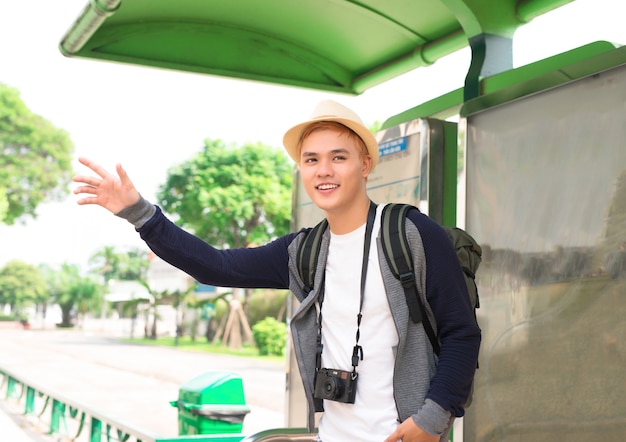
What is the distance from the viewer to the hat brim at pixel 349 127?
2.04 metres

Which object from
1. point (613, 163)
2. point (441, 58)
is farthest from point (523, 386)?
point (441, 58)

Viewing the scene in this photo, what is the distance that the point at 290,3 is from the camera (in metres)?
4.68

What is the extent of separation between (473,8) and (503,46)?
25 cm

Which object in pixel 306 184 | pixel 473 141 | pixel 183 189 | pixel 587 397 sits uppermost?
pixel 183 189

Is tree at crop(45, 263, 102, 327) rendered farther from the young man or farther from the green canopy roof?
the young man

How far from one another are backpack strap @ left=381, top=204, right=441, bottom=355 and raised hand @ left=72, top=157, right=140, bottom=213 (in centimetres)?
67

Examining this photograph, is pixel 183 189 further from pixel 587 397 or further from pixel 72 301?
pixel 72 301

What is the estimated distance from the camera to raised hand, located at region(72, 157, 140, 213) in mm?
2051

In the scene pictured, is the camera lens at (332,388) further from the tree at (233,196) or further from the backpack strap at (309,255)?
the tree at (233,196)

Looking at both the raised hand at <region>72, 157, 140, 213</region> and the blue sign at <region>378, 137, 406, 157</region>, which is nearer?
the raised hand at <region>72, 157, 140, 213</region>

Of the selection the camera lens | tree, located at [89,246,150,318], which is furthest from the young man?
tree, located at [89,246,150,318]

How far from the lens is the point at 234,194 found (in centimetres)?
3306

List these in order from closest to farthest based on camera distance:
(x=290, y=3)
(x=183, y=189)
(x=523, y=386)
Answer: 1. (x=523, y=386)
2. (x=290, y=3)
3. (x=183, y=189)

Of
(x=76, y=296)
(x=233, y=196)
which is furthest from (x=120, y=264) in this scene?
(x=233, y=196)
